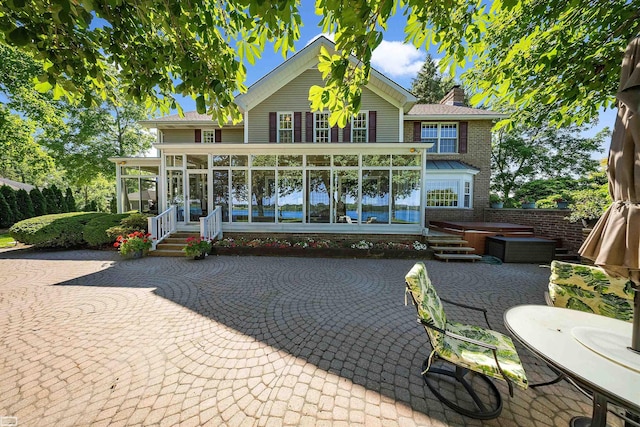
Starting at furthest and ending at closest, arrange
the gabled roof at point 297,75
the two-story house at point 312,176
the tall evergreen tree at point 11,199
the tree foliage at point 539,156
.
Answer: the tree foliage at point 539,156
the tall evergreen tree at point 11,199
the gabled roof at point 297,75
the two-story house at point 312,176

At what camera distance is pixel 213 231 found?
341 inches

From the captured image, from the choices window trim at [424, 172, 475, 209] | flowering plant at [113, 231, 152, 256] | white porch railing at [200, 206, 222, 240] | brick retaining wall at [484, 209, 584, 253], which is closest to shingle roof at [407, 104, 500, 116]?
window trim at [424, 172, 475, 209]

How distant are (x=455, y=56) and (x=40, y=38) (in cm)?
491

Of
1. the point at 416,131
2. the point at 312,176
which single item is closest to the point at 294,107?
the point at 312,176

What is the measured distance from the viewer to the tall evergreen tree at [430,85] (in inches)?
1027

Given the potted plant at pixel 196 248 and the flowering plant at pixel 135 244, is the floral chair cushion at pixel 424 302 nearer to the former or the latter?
the potted plant at pixel 196 248

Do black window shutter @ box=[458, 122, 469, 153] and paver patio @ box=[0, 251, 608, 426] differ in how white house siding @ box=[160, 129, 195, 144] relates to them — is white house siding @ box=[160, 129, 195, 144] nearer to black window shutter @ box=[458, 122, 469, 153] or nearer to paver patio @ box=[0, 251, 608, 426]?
paver patio @ box=[0, 251, 608, 426]

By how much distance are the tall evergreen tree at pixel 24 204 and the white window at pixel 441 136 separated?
2611 centimetres

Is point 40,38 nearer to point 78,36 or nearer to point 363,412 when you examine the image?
point 78,36

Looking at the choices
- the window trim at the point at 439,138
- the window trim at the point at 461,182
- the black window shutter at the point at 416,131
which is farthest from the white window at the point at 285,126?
the window trim at the point at 461,182

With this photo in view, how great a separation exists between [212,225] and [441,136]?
40.0 ft

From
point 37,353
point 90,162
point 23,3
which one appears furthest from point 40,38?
point 90,162

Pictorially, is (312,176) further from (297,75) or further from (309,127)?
(297,75)

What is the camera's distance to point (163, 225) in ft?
27.8
